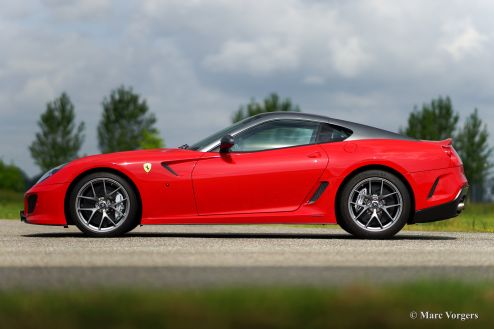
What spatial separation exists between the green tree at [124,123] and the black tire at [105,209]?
194ft

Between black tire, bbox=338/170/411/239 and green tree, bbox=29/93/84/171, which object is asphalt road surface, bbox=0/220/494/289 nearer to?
black tire, bbox=338/170/411/239

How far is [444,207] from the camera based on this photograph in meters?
9.28

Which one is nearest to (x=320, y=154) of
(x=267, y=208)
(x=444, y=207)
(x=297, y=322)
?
(x=267, y=208)

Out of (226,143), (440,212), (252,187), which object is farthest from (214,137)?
(440,212)

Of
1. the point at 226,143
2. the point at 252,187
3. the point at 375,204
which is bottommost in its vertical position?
the point at 375,204

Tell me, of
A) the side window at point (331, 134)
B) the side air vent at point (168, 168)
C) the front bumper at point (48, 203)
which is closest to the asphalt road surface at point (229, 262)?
the front bumper at point (48, 203)

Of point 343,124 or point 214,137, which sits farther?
point 343,124

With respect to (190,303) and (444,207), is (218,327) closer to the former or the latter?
(190,303)

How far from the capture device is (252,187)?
9.03m

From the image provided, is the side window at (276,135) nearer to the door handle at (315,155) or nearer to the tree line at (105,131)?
the door handle at (315,155)

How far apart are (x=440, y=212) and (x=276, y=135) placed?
1.97 metres

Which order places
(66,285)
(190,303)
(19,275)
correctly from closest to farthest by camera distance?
(190,303) → (66,285) → (19,275)

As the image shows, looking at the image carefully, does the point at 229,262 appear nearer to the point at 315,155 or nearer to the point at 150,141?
the point at 315,155

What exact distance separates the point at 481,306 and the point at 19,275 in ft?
9.30
